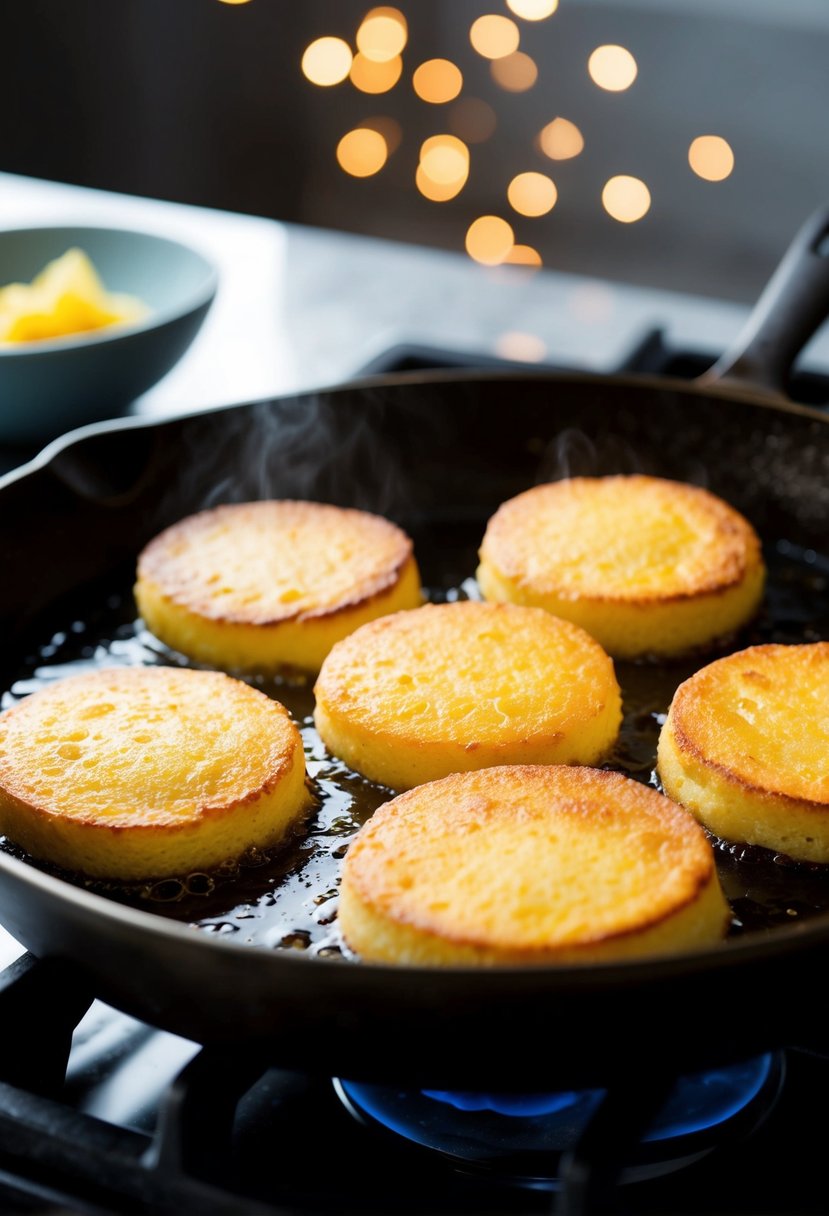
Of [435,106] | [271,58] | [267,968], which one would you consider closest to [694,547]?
[267,968]

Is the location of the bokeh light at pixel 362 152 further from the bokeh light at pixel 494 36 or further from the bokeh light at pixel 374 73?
the bokeh light at pixel 494 36

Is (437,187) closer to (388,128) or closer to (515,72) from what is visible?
(388,128)

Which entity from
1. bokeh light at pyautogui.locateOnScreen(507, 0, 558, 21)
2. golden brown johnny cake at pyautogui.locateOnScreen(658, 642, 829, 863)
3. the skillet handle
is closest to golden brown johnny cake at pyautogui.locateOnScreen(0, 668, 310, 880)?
golden brown johnny cake at pyautogui.locateOnScreen(658, 642, 829, 863)

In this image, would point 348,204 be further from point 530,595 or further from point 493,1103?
point 493,1103

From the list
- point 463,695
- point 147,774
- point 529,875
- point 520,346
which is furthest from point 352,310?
point 529,875

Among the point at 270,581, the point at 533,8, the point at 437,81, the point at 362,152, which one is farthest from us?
the point at 362,152

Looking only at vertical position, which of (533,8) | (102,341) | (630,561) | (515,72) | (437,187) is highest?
(533,8)

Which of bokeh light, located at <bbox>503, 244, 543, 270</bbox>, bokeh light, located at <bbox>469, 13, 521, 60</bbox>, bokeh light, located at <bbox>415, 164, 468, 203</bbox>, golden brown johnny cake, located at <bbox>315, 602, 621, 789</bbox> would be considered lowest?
golden brown johnny cake, located at <bbox>315, 602, 621, 789</bbox>

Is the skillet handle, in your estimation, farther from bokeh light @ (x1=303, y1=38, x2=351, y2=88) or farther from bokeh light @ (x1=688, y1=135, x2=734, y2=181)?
bokeh light @ (x1=303, y1=38, x2=351, y2=88)
